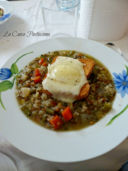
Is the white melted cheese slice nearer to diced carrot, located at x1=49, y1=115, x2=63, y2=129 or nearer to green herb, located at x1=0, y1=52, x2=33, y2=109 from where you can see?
diced carrot, located at x1=49, y1=115, x2=63, y2=129

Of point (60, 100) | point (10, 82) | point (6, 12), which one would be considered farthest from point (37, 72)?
point (6, 12)

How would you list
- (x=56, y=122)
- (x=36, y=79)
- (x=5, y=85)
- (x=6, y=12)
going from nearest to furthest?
(x=56, y=122) → (x=5, y=85) → (x=36, y=79) → (x=6, y=12)

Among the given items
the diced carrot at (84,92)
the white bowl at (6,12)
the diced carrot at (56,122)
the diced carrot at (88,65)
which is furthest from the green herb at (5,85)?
the white bowl at (6,12)

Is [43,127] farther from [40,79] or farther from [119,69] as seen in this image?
[119,69]

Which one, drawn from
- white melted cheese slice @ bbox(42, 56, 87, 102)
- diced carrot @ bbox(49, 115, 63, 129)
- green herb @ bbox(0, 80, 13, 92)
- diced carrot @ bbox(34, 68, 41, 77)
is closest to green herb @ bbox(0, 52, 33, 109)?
green herb @ bbox(0, 80, 13, 92)

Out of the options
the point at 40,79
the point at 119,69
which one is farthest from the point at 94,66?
the point at 40,79

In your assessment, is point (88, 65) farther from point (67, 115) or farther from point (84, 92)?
point (67, 115)
